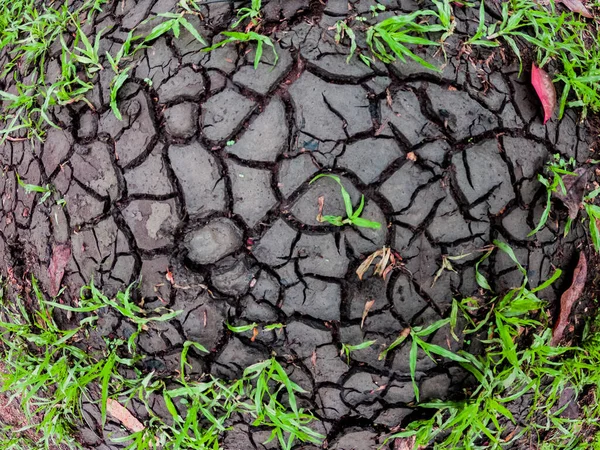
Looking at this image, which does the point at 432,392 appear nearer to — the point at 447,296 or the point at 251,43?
the point at 447,296

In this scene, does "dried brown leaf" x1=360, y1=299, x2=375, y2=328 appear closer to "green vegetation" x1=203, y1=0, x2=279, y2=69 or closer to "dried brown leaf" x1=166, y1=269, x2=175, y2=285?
"dried brown leaf" x1=166, y1=269, x2=175, y2=285

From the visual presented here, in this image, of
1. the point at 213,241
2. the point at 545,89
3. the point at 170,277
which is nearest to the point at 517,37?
the point at 545,89

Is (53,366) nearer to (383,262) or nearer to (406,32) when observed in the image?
(383,262)

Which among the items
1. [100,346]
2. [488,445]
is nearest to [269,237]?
[100,346]

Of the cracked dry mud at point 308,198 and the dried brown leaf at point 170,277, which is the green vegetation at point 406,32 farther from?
the dried brown leaf at point 170,277

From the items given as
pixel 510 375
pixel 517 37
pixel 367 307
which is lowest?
pixel 510 375

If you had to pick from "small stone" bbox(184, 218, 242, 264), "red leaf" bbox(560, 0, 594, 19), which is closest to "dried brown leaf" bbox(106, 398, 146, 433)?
"small stone" bbox(184, 218, 242, 264)
